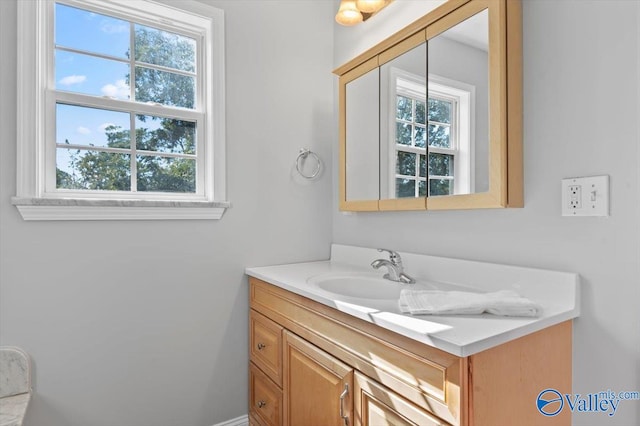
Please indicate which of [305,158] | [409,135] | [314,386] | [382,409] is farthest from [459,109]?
[314,386]

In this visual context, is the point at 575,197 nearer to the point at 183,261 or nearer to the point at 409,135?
the point at 409,135

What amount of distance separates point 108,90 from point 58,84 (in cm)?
19

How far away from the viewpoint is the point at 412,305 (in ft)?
3.43

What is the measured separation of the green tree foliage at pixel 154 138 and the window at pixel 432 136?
105 cm

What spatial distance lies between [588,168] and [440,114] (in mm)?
542

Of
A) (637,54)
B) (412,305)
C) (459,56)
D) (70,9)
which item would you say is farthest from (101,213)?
(637,54)

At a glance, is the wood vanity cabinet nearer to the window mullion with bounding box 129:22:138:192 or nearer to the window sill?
the window sill

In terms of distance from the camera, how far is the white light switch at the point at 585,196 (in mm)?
1040

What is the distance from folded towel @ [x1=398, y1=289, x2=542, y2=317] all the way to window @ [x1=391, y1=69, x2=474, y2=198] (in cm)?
44

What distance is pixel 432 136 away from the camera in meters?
1.46

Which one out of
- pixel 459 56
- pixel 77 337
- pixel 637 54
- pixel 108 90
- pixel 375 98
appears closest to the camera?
pixel 637 54

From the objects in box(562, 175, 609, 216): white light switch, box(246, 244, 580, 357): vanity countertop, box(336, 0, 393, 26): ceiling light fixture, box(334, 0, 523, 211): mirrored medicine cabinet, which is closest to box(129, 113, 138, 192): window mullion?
box(246, 244, 580, 357): vanity countertop

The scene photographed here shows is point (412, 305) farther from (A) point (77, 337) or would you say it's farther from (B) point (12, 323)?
(B) point (12, 323)

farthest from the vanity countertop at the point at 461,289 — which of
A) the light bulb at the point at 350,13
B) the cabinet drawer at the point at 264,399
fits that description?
the light bulb at the point at 350,13
